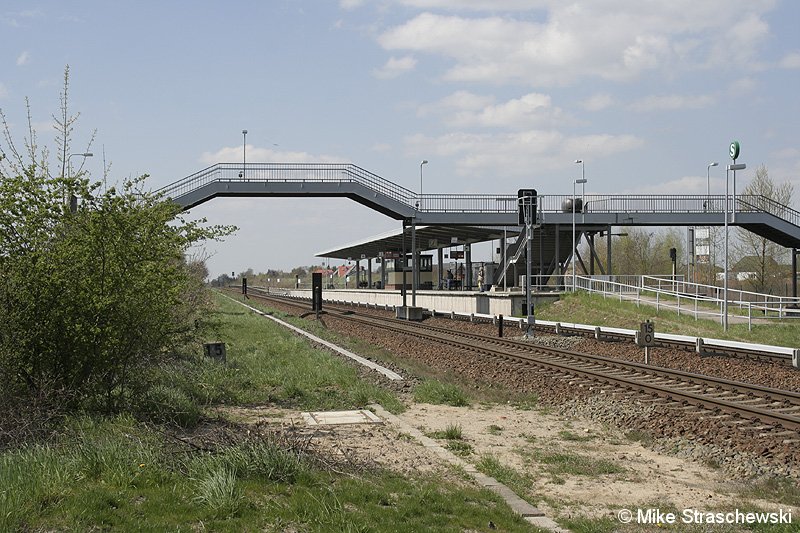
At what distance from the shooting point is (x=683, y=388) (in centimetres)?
1546

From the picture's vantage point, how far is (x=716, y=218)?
46500 millimetres

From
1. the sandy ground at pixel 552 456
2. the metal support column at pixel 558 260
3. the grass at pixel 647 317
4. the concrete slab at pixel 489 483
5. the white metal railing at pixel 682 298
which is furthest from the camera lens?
the metal support column at pixel 558 260

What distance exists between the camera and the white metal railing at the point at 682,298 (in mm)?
32969

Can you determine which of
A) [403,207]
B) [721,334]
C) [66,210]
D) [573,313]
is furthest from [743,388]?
[403,207]

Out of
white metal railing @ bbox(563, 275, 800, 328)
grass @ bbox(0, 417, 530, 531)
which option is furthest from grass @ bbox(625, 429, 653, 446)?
white metal railing @ bbox(563, 275, 800, 328)

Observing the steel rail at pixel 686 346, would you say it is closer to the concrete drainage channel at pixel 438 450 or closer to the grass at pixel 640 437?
the grass at pixel 640 437

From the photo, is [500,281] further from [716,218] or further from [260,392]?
[260,392]

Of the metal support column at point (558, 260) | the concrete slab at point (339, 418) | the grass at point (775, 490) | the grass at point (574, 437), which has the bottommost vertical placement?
the grass at point (574, 437)

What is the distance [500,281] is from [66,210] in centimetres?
4256

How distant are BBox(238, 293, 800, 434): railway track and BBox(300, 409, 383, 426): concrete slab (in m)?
5.07

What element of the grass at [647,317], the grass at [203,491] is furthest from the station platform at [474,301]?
the grass at [203,491]

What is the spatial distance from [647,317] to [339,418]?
923 inches

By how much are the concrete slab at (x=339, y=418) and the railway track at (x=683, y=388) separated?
5.07 metres

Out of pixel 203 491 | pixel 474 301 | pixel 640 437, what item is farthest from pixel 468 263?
pixel 203 491
